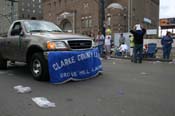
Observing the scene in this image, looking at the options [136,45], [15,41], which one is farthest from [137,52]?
[15,41]

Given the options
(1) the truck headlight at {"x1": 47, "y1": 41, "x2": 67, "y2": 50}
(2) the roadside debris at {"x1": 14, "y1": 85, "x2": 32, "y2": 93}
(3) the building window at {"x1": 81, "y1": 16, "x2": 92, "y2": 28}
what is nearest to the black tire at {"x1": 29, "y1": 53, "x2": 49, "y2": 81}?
(1) the truck headlight at {"x1": 47, "y1": 41, "x2": 67, "y2": 50}

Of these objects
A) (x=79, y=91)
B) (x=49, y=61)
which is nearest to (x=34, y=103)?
(x=79, y=91)

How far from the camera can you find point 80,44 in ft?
28.6

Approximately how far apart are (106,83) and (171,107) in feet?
8.84

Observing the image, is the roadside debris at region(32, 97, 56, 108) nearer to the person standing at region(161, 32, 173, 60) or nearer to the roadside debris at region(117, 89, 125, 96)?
the roadside debris at region(117, 89, 125, 96)

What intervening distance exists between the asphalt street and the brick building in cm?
5082

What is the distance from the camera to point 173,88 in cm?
762

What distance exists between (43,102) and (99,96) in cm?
123

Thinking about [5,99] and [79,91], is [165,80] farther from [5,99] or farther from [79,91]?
[5,99]

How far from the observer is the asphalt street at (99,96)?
18.5 feet

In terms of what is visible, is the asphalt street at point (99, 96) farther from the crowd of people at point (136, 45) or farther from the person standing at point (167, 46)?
the person standing at point (167, 46)

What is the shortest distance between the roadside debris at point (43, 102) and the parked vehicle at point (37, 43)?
179 cm

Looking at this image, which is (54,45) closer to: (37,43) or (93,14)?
(37,43)

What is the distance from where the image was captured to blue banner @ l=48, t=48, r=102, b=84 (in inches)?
322
